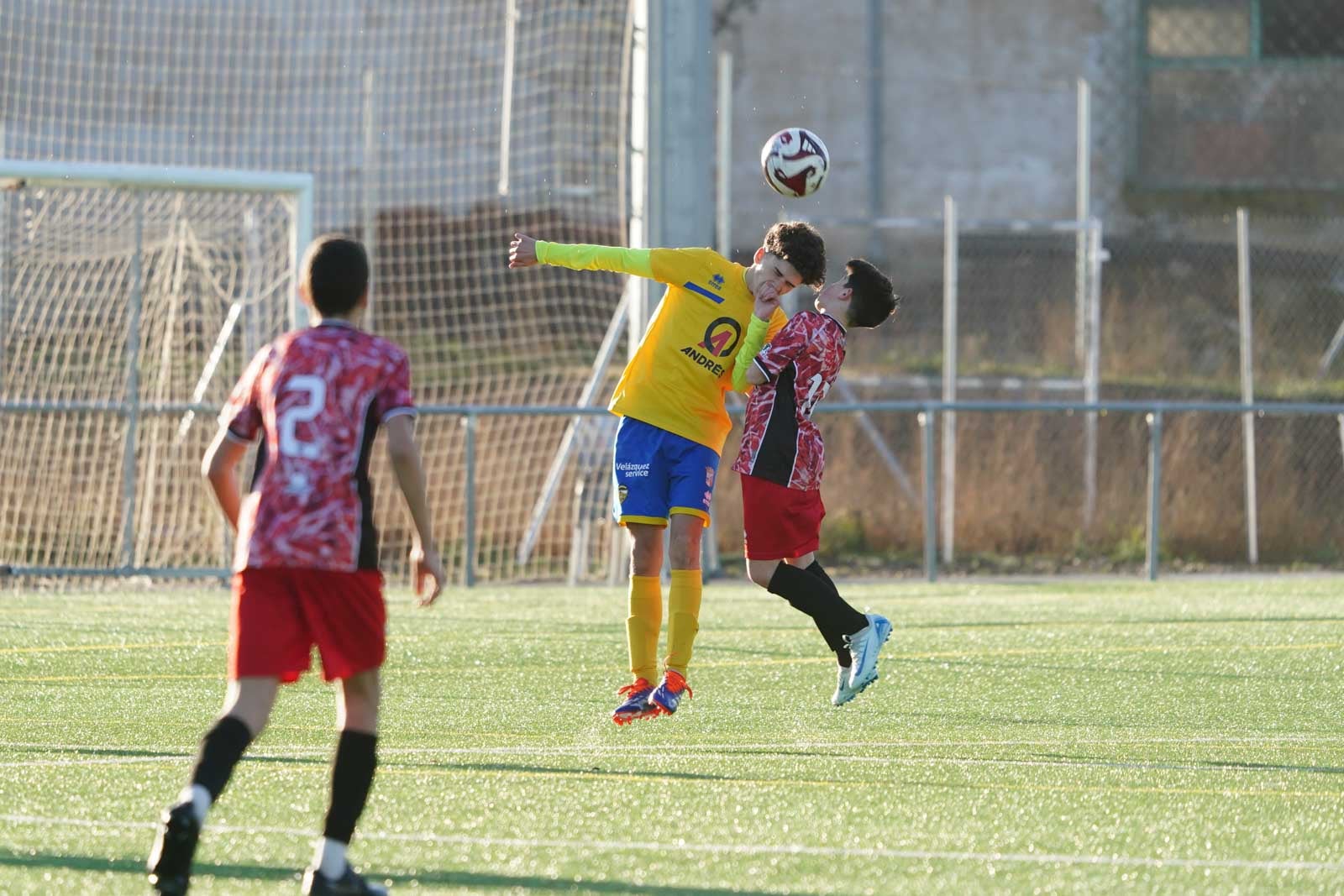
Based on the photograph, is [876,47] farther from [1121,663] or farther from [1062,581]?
[1121,663]

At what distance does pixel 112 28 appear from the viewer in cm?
1675

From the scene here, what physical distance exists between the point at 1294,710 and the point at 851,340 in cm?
1203

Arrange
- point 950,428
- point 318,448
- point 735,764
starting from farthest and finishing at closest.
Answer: point 950,428 → point 735,764 → point 318,448

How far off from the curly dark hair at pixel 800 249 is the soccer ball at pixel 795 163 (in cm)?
64

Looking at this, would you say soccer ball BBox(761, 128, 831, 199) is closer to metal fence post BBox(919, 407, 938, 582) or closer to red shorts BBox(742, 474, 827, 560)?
red shorts BBox(742, 474, 827, 560)

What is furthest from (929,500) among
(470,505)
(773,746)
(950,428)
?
(773,746)

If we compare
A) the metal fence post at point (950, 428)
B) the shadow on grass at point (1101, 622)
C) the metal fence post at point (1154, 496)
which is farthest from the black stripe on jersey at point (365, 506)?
the metal fence post at point (950, 428)

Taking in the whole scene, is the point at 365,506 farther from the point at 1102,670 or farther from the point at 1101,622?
the point at 1101,622

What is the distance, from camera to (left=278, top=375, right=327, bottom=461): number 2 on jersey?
3.81 metres

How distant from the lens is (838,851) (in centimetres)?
418

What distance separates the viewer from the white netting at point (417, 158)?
46.6 ft

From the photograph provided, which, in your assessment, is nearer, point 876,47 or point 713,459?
point 713,459

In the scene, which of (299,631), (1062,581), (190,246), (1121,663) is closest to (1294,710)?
(1121,663)

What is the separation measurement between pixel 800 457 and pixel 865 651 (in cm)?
69
